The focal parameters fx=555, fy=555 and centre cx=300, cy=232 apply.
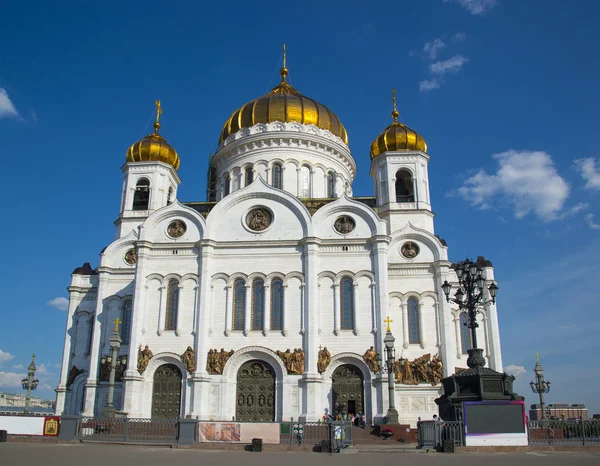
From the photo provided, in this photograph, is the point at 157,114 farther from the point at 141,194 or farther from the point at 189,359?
the point at 189,359

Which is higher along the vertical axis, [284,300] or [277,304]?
[284,300]

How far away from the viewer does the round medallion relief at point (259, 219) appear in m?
28.9

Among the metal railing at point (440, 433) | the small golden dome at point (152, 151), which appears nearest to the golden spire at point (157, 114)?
the small golden dome at point (152, 151)

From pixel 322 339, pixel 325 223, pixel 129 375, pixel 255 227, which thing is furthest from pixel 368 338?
pixel 129 375

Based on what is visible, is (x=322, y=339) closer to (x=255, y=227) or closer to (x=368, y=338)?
(x=368, y=338)

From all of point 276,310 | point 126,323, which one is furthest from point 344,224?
point 126,323

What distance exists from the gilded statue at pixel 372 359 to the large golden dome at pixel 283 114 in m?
16.1

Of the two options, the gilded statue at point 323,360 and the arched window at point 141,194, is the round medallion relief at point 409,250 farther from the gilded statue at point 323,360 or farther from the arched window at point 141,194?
the arched window at point 141,194

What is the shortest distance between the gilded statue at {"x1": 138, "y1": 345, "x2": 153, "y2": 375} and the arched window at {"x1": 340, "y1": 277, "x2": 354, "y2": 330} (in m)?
9.45

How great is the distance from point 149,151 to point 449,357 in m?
21.1

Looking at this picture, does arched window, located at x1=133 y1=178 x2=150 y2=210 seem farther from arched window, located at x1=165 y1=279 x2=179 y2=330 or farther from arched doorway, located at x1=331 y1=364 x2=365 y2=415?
arched doorway, located at x1=331 y1=364 x2=365 y2=415

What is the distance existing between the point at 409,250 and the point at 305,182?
8630 mm

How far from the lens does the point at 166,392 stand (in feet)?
86.9

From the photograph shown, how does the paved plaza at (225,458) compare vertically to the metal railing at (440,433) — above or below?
below
